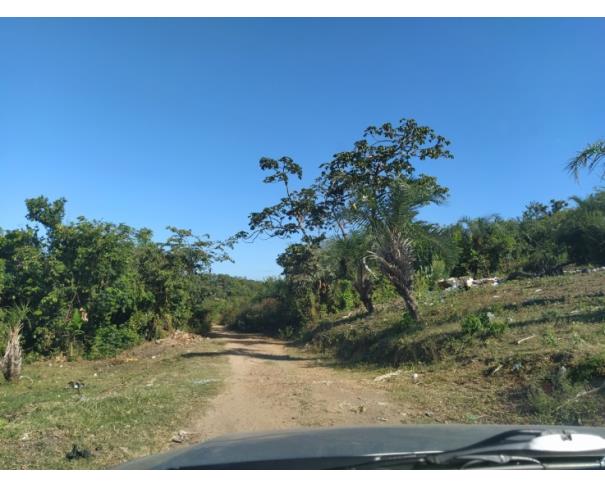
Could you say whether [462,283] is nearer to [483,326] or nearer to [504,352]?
[483,326]

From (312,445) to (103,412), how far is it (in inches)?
248

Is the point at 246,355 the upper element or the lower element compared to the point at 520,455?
lower

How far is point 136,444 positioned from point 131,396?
10.5 feet

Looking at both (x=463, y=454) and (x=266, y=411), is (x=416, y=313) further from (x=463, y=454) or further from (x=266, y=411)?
(x=463, y=454)

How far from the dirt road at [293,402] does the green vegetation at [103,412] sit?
0.39 meters

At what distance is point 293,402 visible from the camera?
868 cm

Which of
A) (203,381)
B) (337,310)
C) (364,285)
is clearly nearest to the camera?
(203,381)

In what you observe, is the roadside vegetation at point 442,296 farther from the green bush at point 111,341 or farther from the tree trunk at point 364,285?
the green bush at point 111,341

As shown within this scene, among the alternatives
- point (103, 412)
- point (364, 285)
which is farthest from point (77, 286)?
point (103, 412)

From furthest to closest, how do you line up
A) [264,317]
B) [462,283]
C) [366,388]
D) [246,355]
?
[264,317] → [462,283] → [246,355] → [366,388]

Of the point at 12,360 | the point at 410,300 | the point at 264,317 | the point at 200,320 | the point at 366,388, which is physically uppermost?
the point at 410,300

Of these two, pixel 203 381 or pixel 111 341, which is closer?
pixel 203 381

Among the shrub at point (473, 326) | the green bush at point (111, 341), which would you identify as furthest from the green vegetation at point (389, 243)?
the green bush at point (111, 341)

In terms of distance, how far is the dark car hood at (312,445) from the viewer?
8.02 ft
